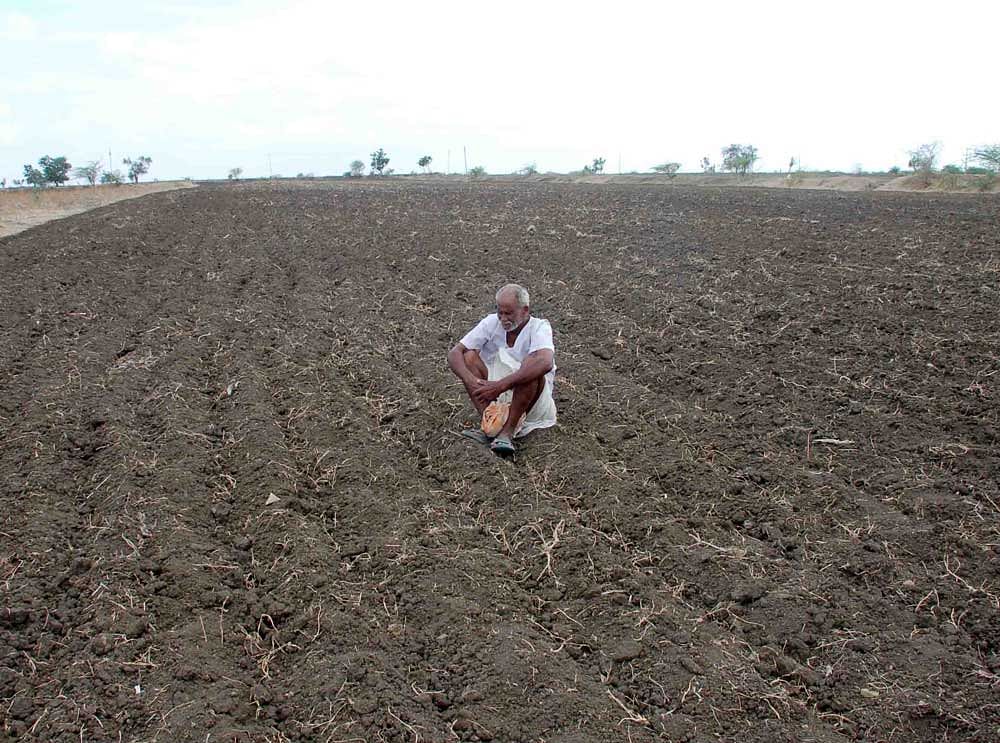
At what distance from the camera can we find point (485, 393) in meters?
5.33

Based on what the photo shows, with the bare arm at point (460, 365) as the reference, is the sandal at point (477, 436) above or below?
below

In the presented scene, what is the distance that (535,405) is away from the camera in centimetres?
564

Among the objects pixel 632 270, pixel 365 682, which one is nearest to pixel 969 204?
pixel 632 270

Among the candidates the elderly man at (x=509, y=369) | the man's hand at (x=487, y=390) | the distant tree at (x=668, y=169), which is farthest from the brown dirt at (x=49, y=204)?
the distant tree at (x=668, y=169)

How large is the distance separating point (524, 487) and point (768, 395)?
104 inches

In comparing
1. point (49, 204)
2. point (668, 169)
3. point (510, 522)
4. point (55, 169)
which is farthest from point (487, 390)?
point (55, 169)

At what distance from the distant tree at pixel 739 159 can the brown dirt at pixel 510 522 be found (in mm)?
41502

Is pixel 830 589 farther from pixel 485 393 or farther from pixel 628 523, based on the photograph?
pixel 485 393

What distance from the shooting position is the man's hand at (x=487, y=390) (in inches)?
207

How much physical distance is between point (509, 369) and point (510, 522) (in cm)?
150

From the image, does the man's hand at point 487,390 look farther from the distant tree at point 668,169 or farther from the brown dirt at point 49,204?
A: the distant tree at point 668,169

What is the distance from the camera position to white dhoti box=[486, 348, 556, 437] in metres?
5.62

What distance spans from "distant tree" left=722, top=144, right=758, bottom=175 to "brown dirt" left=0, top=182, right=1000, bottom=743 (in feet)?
136

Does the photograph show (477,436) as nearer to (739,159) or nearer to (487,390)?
(487,390)
